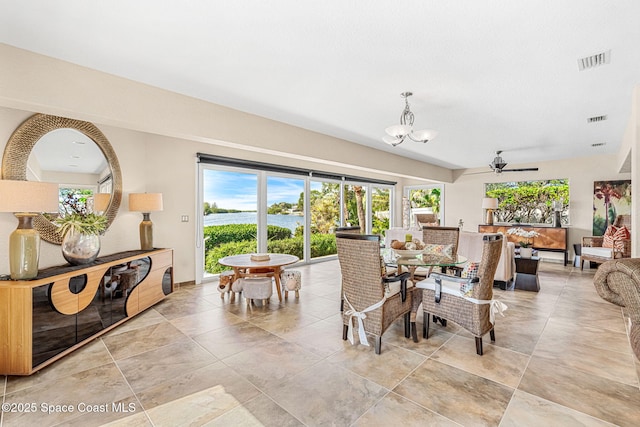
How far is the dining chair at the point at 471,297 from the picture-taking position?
2541 mm

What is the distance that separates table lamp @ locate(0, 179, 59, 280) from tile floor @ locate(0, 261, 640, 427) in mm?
850

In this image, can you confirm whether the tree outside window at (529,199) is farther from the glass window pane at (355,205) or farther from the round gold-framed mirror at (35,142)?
the round gold-framed mirror at (35,142)

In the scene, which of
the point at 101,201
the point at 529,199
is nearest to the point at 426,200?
the point at 529,199

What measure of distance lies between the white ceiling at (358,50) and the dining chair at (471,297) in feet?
5.18

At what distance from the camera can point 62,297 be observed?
248 centimetres

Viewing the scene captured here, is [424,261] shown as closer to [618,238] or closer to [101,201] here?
[101,201]

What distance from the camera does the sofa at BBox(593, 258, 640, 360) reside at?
5.46 feet

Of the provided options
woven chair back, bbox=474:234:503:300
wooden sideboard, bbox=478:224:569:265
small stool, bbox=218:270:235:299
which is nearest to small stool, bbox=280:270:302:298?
small stool, bbox=218:270:235:299

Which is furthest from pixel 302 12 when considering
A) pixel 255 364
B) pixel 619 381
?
pixel 619 381

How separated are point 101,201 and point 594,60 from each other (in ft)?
17.5

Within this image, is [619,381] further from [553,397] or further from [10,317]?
[10,317]

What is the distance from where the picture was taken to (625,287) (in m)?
1.70

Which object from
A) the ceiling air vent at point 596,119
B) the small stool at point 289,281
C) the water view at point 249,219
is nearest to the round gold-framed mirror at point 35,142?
the water view at point 249,219

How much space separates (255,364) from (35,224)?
2625 millimetres
